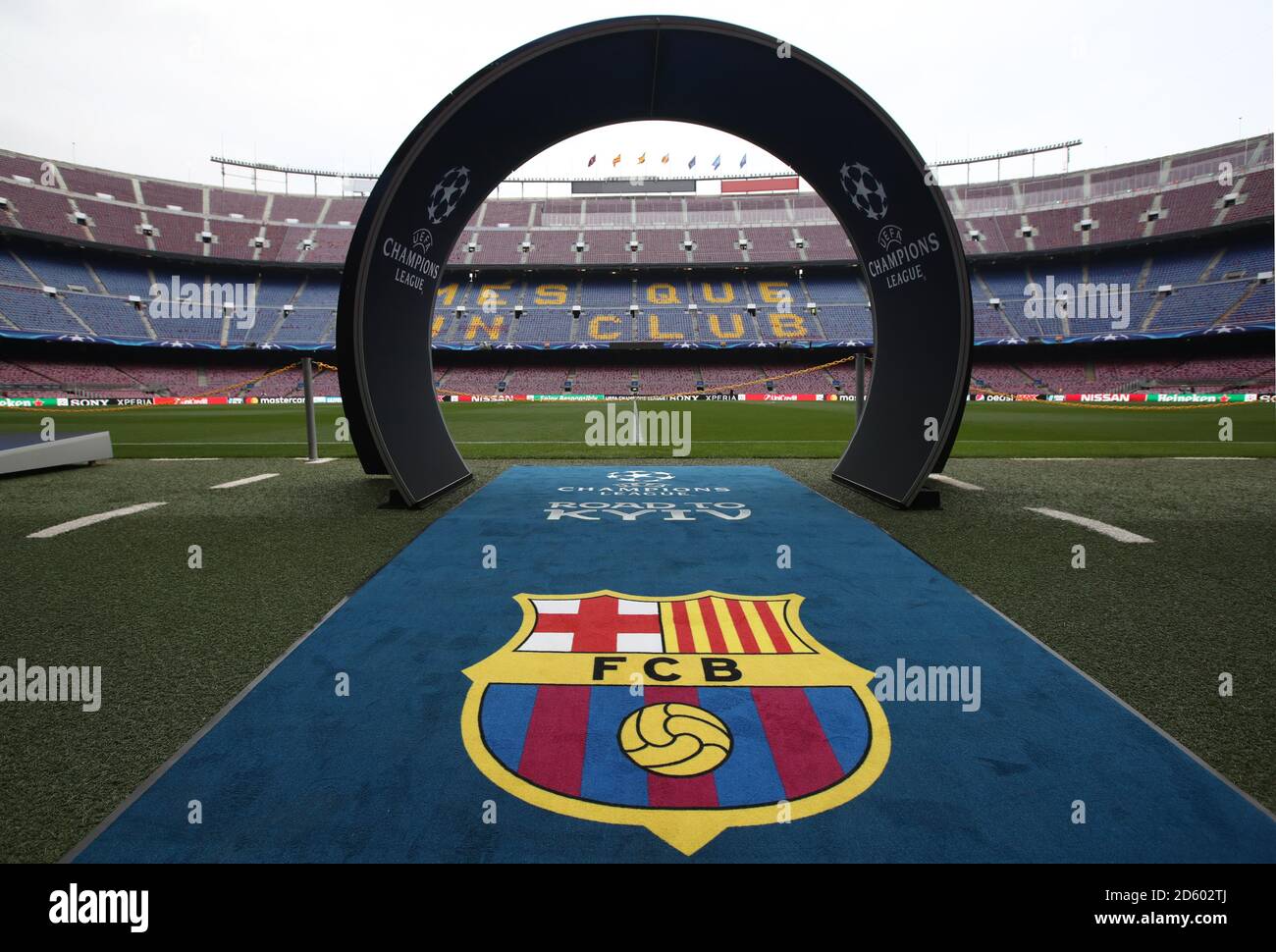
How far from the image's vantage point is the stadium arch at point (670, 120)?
5.77 meters

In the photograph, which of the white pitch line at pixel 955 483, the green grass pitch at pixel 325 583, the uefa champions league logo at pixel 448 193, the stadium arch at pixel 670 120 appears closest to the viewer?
the green grass pitch at pixel 325 583

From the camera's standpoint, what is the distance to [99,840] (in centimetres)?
169

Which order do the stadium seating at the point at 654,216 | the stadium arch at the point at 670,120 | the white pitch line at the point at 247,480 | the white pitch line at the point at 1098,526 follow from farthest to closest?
the stadium seating at the point at 654,216 < the white pitch line at the point at 247,480 < the stadium arch at the point at 670,120 < the white pitch line at the point at 1098,526

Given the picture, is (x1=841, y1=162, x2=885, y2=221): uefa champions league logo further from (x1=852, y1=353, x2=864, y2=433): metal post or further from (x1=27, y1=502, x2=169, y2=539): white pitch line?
(x1=27, y1=502, x2=169, y2=539): white pitch line

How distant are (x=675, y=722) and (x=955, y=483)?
6556mm

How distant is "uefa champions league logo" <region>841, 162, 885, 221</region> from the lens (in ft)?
20.7

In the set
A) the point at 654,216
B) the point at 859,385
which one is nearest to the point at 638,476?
the point at 859,385

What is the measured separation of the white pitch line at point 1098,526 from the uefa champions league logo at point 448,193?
262 inches

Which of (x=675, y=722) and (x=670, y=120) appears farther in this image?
(x=670, y=120)

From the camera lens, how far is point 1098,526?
530 cm

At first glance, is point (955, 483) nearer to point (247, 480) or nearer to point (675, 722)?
point (675, 722)

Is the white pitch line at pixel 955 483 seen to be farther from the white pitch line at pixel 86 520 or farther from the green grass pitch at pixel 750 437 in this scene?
the white pitch line at pixel 86 520

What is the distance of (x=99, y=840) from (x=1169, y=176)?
6190 cm

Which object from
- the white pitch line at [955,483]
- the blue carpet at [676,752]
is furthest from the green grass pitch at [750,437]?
the blue carpet at [676,752]
